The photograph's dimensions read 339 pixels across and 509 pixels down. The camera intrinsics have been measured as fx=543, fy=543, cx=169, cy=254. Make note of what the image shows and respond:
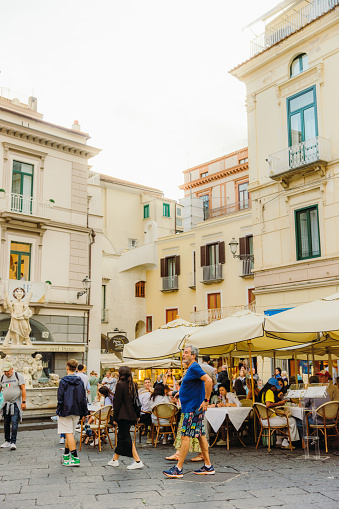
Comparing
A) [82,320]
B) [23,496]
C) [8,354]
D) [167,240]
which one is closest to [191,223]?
[167,240]

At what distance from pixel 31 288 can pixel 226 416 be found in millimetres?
16092

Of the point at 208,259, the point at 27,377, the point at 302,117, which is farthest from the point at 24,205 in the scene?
the point at 302,117

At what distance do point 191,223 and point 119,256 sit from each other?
18.9 feet

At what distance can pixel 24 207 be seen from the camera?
24969 mm

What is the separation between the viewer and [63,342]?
25375 millimetres

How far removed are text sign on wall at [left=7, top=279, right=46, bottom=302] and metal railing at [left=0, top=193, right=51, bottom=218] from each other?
3146 mm

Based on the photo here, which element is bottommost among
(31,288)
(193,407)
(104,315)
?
(193,407)

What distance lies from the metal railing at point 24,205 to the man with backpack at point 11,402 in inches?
578

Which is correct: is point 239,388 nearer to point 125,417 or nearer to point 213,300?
point 125,417

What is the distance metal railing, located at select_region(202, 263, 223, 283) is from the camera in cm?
3200

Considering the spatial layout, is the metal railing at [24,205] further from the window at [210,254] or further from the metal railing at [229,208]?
the metal railing at [229,208]

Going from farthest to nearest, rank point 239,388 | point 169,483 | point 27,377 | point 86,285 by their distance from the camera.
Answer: point 86,285, point 27,377, point 239,388, point 169,483

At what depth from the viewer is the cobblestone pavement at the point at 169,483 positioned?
600cm

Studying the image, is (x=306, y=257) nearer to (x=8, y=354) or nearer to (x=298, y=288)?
(x=298, y=288)
